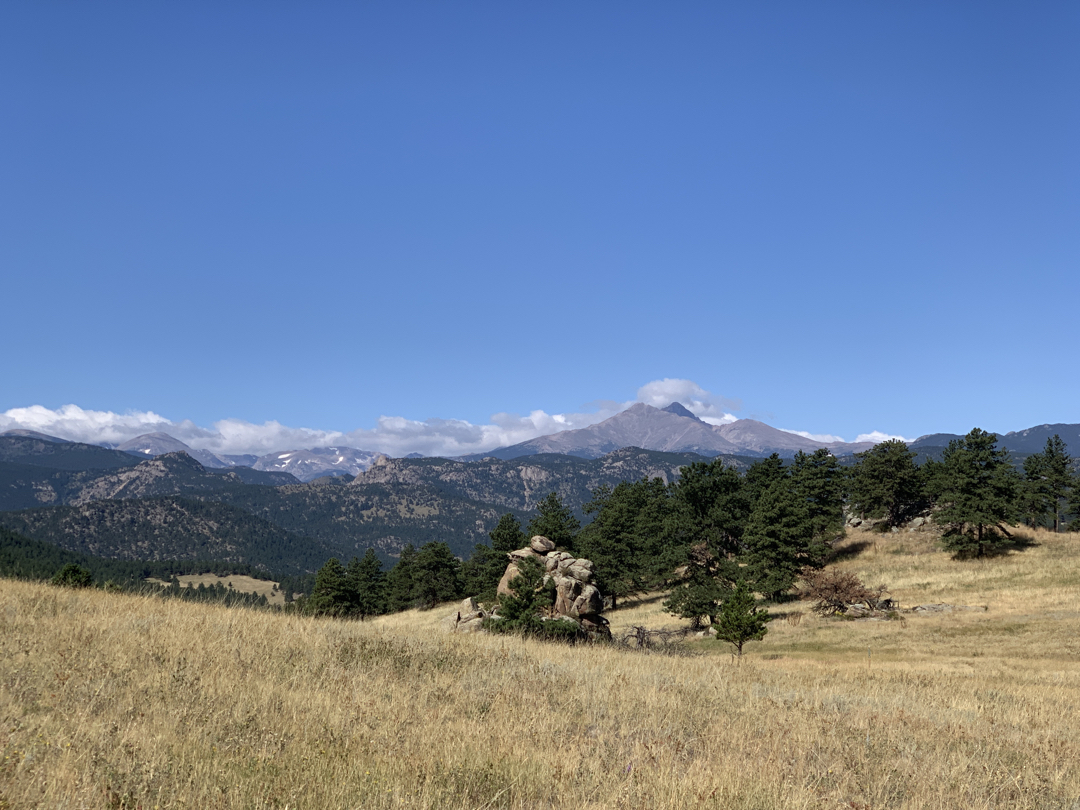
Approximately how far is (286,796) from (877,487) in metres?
80.9

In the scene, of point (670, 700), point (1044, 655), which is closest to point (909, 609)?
point (1044, 655)

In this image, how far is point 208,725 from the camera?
6.08m

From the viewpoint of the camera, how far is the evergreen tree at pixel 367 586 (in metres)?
79.9

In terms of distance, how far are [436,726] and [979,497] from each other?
2691 inches

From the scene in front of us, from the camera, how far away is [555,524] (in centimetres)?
6028

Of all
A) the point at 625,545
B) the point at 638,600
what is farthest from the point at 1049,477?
the point at 625,545

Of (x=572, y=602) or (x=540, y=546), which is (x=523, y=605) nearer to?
(x=572, y=602)

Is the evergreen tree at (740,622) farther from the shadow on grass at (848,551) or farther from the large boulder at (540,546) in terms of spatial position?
the shadow on grass at (848,551)

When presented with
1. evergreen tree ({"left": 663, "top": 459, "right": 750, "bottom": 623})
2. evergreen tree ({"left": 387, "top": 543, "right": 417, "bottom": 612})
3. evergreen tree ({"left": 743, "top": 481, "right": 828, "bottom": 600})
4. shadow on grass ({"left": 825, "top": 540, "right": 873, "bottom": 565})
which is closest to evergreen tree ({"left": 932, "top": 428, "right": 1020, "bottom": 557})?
shadow on grass ({"left": 825, "top": 540, "right": 873, "bottom": 565})

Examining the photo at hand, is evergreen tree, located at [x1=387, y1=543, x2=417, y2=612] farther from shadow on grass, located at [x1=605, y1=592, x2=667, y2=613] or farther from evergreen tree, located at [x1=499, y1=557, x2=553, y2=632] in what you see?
evergreen tree, located at [x1=499, y1=557, x2=553, y2=632]

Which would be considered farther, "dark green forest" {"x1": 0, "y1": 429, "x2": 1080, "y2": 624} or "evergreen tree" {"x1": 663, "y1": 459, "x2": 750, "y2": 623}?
"evergreen tree" {"x1": 663, "y1": 459, "x2": 750, "y2": 623}

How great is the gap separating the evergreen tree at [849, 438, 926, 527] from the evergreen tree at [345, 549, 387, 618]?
2644 inches

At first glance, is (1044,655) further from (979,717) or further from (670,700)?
(670,700)

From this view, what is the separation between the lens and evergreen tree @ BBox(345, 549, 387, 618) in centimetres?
7994
